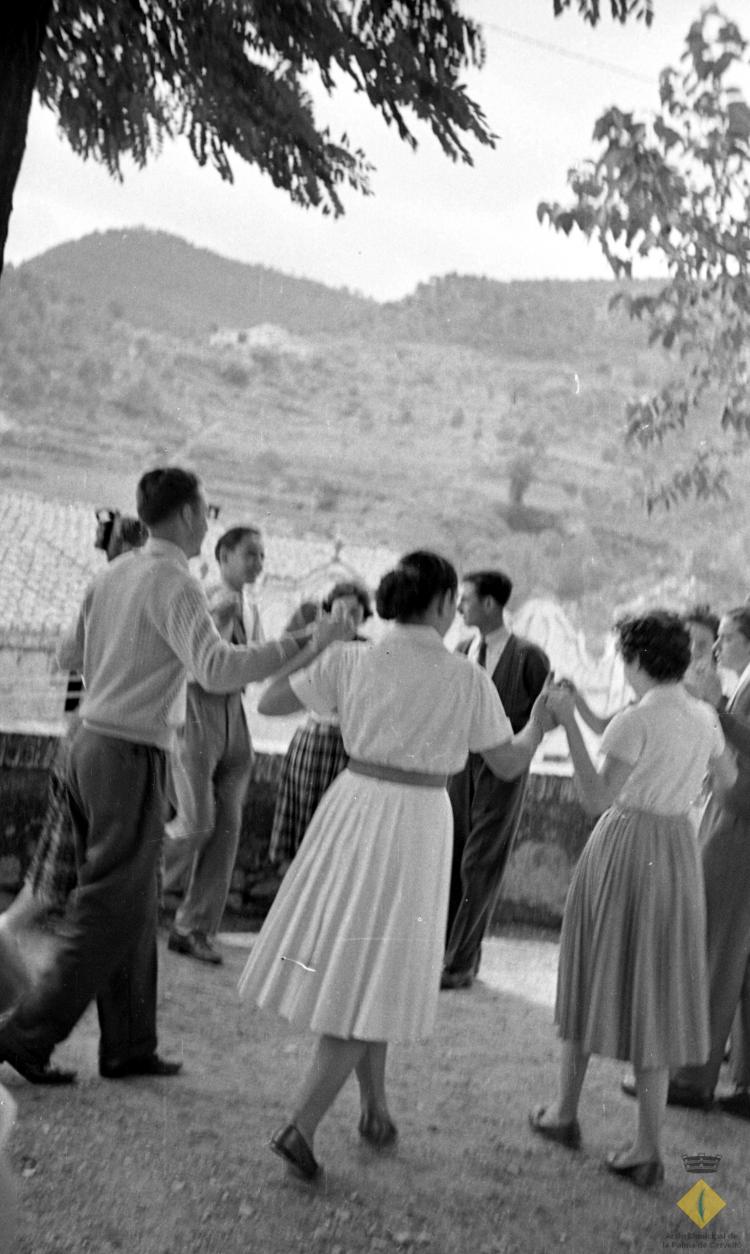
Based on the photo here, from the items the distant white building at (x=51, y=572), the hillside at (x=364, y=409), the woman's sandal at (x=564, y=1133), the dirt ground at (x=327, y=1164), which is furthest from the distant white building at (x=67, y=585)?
the woman's sandal at (x=564, y=1133)

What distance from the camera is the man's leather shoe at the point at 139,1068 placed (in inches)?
114

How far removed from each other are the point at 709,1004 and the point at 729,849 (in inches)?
15.8

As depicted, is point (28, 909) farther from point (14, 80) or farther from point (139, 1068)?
point (14, 80)

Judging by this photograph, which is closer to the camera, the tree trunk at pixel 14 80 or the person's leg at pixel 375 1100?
the tree trunk at pixel 14 80

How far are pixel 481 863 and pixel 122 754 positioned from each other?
1.76m

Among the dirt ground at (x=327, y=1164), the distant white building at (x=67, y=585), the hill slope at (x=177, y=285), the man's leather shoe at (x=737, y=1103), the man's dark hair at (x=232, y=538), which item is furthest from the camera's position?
the man's dark hair at (x=232, y=538)

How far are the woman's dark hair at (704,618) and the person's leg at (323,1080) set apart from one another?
4.72ft

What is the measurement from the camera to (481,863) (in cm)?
417

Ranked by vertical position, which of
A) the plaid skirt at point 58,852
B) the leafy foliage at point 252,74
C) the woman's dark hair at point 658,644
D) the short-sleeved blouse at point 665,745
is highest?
the leafy foliage at point 252,74

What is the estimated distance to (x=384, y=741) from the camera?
249 centimetres

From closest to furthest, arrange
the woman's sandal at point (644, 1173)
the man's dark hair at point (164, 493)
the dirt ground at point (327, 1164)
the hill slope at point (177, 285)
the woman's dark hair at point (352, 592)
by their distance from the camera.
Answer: the dirt ground at point (327, 1164), the woman's sandal at point (644, 1173), the man's dark hair at point (164, 493), the hill slope at point (177, 285), the woman's dark hair at point (352, 592)

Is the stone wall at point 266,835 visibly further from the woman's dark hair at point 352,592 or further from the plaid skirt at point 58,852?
the plaid skirt at point 58,852

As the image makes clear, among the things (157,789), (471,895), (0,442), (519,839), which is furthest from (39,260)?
(519,839)

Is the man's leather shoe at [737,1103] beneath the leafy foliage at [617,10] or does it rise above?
beneath
